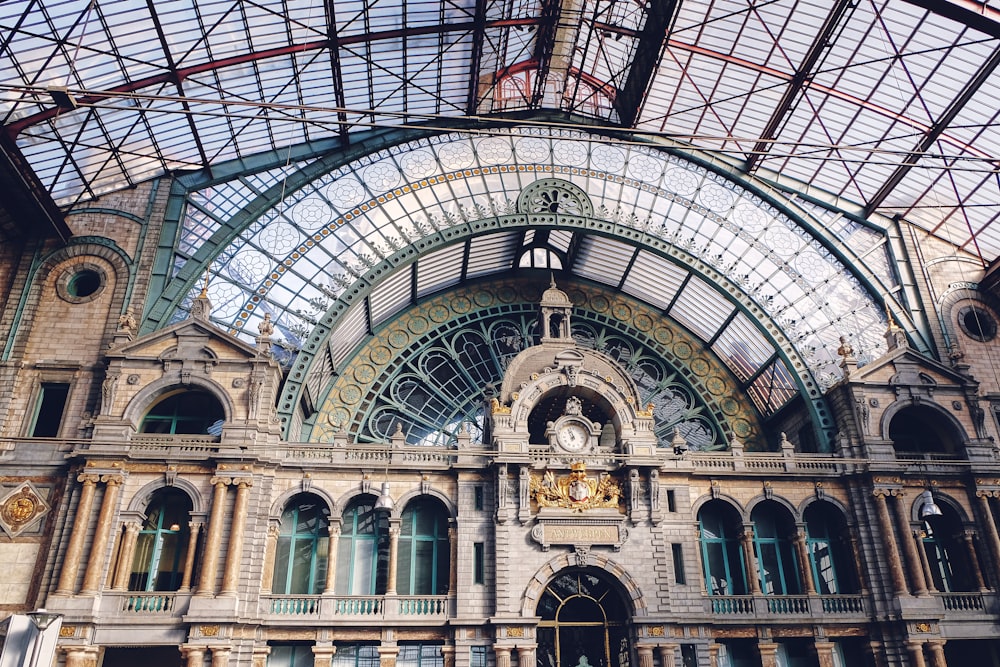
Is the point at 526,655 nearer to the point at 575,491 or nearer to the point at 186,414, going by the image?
the point at 575,491

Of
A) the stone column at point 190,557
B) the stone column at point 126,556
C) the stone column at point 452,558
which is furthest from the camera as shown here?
the stone column at point 452,558

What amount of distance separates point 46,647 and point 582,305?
1268 inches

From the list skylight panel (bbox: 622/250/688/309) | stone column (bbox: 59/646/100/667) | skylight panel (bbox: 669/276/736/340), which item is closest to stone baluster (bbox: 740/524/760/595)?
skylight panel (bbox: 669/276/736/340)

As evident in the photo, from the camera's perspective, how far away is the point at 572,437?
36.0m

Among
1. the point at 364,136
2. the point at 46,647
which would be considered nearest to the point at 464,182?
the point at 364,136

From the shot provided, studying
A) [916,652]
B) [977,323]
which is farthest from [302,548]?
[977,323]

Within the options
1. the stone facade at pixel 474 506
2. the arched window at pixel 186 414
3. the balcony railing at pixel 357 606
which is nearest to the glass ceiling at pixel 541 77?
the stone facade at pixel 474 506

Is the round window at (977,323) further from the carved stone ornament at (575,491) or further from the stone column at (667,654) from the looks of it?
the stone column at (667,654)

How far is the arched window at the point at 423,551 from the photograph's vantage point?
34.3 meters

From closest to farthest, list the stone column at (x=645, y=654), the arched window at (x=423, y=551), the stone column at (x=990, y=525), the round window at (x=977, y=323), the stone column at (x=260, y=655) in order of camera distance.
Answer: the stone column at (x=260, y=655), the stone column at (x=645, y=654), the arched window at (x=423, y=551), the stone column at (x=990, y=525), the round window at (x=977, y=323)

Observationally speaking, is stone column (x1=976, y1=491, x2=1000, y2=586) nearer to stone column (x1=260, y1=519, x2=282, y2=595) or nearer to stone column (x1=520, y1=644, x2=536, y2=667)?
stone column (x1=520, y1=644, x2=536, y2=667)

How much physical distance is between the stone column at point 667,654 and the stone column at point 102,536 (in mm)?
22435

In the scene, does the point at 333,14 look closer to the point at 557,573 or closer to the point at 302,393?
the point at 302,393

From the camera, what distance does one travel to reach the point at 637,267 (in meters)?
46.2
